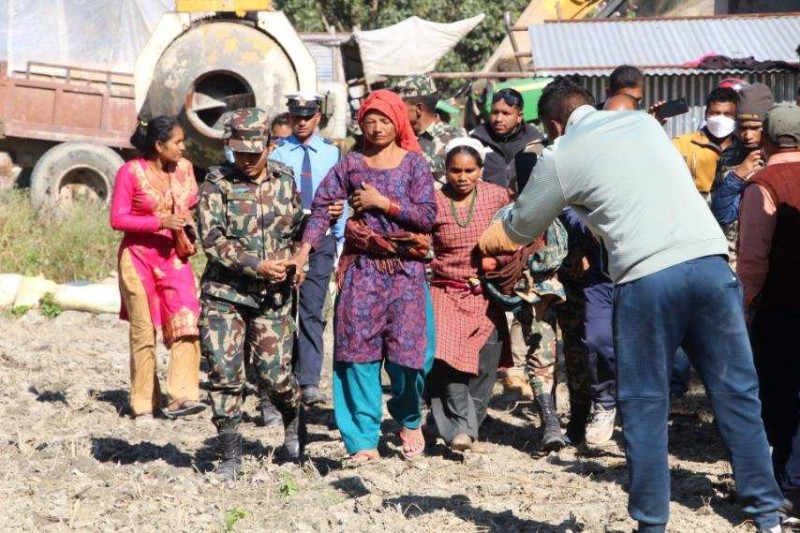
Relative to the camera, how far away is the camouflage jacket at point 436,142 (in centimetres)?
731

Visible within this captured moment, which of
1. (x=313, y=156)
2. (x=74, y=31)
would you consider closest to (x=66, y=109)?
(x=74, y=31)

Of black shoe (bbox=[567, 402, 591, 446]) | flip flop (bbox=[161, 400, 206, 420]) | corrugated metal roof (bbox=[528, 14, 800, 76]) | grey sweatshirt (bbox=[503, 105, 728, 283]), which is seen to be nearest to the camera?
grey sweatshirt (bbox=[503, 105, 728, 283])

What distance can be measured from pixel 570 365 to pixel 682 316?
7.36ft

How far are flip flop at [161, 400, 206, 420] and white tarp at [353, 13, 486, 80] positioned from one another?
1141cm

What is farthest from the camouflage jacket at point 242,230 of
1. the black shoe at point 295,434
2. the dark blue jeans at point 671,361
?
the dark blue jeans at point 671,361

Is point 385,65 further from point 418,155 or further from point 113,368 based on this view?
point 418,155

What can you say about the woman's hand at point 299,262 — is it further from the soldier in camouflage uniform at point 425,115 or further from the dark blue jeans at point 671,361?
the dark blue jeans at point 671,361

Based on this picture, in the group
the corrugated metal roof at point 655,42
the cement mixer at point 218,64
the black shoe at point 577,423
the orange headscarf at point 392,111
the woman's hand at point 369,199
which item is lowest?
the black shoe at point 577,423

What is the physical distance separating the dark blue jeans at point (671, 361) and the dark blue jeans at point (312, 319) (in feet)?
11.6

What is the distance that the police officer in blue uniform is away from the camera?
25.1 ft

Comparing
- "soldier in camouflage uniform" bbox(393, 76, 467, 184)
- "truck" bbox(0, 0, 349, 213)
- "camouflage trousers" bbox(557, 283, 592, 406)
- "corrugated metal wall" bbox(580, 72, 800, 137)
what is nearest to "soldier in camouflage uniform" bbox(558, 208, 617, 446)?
"camouflage trousers" bbox(557, 283, 592, 406)

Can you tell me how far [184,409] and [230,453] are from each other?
5.04ft

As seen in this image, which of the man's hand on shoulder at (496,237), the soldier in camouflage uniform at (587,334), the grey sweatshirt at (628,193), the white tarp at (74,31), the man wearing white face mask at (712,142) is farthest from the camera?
the white tarp at (74,31)

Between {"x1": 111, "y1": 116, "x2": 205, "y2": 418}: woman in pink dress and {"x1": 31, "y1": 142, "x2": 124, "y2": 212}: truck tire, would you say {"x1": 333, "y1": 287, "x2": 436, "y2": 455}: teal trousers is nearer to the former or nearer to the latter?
{"x1": 111, "y1": 116, "x2": 205, "y2": 418}: woman in pink dress
